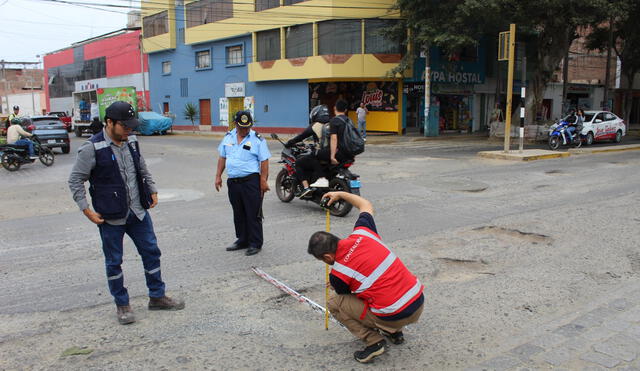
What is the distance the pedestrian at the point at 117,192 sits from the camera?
4.07m

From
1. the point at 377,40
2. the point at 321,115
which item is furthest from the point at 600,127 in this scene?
the point at 321,115

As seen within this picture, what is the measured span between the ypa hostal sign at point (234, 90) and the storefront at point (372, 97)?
596 cm

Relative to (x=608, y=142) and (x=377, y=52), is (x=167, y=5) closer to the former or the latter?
(x=377, y=52)

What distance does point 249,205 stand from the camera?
20.1ft

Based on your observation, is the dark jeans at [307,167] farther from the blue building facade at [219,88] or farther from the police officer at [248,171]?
the blue building facade at [219,88]

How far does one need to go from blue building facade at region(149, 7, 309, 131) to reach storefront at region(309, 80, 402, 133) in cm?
104

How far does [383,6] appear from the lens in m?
26.8

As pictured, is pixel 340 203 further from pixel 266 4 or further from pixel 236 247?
pixel 266 4

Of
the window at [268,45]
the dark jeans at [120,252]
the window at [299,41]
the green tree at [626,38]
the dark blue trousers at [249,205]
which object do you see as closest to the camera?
the dark jeans at [120,252]

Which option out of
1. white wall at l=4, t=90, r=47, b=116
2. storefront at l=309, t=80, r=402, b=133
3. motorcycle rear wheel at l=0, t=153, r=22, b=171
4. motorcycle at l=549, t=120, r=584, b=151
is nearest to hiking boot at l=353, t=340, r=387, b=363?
motorcycle rear wheel at l=0, t=153, r=22, b=171

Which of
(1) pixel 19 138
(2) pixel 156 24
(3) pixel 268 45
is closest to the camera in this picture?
(1) pixel 19 138


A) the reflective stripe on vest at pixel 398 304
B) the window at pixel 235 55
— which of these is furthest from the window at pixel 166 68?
the reflective stripe on vest at pixel 398 304

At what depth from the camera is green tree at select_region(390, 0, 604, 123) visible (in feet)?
63.4

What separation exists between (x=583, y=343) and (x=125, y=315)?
3.57m
